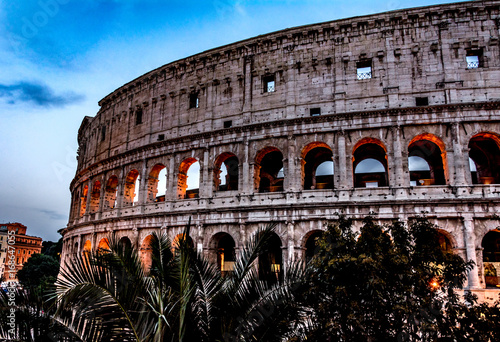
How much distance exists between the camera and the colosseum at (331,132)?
1791 centimetres

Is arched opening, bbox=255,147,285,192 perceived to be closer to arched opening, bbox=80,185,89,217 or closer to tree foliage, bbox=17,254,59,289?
arched opening, bbox=80,185,89,217

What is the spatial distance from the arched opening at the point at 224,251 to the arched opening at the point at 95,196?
11830 millimetres

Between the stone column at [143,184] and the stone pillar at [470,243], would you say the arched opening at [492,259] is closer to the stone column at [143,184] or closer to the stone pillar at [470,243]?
the stone pillar at [470,243]

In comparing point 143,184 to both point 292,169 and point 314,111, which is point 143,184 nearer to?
point 292,169

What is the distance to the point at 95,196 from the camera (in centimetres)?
3022

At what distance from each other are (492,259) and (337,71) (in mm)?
13173

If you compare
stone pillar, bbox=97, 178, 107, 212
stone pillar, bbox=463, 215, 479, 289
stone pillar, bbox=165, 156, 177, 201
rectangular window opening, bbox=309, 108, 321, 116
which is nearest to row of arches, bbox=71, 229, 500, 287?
stone pillar, bbox=463, 215, 479, 289

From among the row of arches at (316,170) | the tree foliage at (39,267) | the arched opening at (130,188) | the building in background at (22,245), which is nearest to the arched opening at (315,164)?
the row of arches at (316,170)

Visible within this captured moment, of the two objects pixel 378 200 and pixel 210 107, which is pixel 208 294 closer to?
pixel 378 200

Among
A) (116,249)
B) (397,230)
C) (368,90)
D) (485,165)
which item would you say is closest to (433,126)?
(368,90)

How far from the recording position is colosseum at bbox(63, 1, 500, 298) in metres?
17.9

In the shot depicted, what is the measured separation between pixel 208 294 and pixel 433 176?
19.4 meters

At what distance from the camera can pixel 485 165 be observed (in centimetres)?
2155

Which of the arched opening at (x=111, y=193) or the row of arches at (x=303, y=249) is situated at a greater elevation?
the arched opening at (x=111, y=193)
